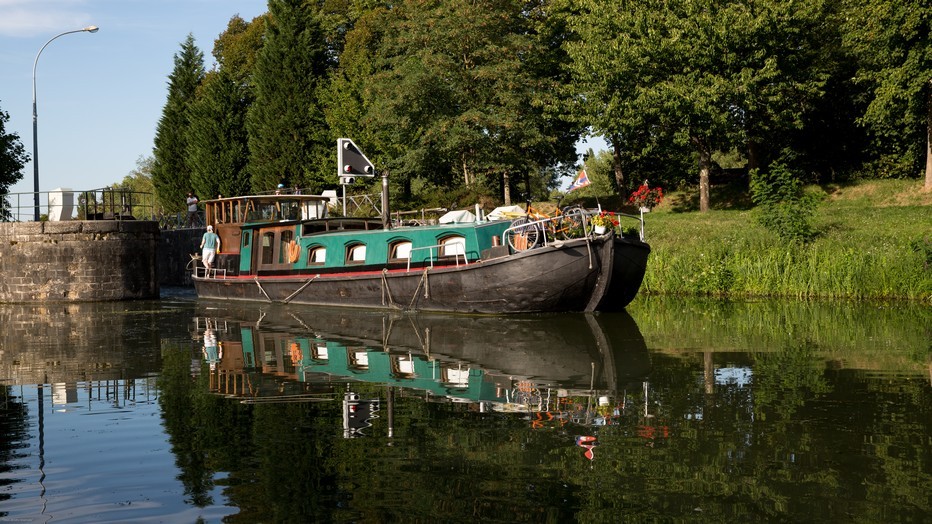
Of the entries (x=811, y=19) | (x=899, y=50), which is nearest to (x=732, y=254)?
(x=899, y=50)

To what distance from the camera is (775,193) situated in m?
31.5

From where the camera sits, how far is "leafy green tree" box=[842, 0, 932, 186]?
3494 cm

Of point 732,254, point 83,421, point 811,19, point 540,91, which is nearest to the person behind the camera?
point 83,421

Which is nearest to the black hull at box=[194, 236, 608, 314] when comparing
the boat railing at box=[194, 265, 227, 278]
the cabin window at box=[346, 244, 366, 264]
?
the cabin window at box=[346, 244, 366, 264]

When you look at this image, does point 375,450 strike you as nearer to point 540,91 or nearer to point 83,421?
point 83,421

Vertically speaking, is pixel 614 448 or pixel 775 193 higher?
pixel 775 193

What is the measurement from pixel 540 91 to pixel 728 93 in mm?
8704

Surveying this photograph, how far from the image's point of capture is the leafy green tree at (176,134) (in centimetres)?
6662

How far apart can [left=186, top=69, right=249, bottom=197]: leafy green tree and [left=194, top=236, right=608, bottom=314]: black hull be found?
34.7 meters

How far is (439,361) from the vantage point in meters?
16.3

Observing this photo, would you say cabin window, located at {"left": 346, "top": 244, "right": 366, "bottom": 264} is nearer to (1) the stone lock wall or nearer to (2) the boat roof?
(2) the boat roof

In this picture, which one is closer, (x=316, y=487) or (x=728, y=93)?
(x=316, y=487)

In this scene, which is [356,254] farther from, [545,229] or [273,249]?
[545,229]

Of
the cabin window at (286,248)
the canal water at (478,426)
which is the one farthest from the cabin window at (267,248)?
the canal water at (478,426)
